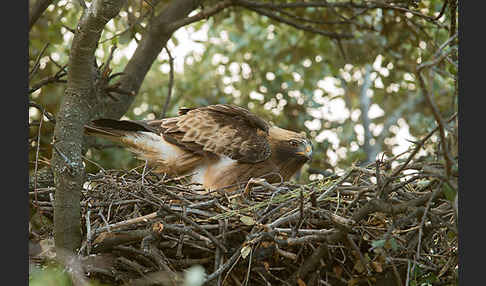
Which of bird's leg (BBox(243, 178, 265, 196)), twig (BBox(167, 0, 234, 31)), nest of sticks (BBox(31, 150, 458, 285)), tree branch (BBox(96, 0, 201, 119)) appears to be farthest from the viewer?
tree branch (BBox(96, 0, 201, 119))

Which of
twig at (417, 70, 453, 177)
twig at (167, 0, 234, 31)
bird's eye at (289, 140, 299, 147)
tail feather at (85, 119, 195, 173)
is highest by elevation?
twig at (167, 0, 234, 31)

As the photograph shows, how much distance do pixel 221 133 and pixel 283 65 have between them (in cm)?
330

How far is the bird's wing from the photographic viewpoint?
5.33 m

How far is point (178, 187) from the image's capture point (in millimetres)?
4434

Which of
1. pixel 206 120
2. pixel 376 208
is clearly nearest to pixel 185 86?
pixel 206 120

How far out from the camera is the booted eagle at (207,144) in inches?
209

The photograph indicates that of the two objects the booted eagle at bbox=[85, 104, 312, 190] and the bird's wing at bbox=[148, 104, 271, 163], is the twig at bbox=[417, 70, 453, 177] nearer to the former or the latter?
the booted eagle at bbox=[85, 104, 312, 190]

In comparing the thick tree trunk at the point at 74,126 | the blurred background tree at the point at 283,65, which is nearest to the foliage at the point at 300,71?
the blurred background tree at the point at 283,65

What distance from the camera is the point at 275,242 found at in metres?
3.50

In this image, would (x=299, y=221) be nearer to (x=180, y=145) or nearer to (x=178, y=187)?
(x=178, y=187)

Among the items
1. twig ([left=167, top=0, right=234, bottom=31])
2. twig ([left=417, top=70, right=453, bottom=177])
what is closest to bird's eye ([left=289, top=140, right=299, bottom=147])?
twig ([left=167, top=0, right=234, bottom=31])

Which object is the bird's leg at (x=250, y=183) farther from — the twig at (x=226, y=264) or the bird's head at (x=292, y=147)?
the bird's head at (x=292, y=147)

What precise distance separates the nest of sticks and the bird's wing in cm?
140

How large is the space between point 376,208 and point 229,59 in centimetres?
577
